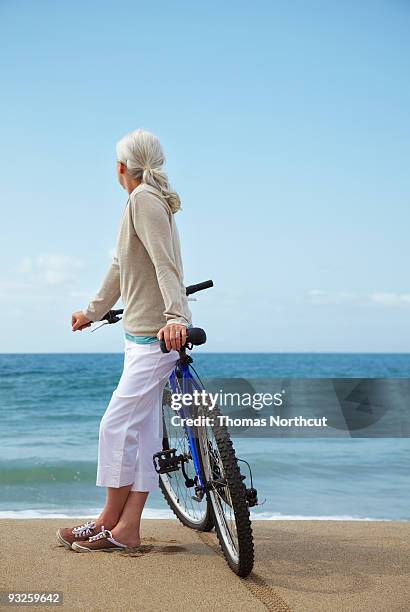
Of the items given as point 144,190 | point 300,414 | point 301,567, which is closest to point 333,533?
point 301,567

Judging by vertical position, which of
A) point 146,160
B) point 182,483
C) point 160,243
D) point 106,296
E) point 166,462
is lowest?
point 182,483

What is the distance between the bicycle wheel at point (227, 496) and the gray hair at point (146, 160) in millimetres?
868

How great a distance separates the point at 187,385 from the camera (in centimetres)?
307

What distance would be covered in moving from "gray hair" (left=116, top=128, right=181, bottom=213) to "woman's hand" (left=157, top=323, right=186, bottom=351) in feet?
1.74

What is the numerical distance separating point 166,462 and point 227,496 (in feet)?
1.20

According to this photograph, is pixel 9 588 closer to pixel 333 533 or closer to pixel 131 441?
pixel 131 441

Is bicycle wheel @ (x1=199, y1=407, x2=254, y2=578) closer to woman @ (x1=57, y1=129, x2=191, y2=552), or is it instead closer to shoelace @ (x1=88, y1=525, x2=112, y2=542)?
woman @ (x1=57, y1=129, x2=191, y2=552)

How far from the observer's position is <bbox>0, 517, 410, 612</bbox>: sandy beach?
262cm

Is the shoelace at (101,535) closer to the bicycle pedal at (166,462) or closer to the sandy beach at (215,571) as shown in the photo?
the sandy beach at (215,571)

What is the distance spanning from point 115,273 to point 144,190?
0.52m

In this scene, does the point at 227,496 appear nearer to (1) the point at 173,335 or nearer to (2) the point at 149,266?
(1) the point at 173,335

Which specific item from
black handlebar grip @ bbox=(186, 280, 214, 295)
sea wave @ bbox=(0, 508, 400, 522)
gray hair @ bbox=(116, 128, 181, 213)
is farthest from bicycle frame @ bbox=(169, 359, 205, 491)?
sea wave @ bbox=(0, 508, 400, 522)

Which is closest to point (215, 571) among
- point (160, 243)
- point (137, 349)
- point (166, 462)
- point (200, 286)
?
point (166, 462)

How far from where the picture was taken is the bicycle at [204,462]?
272cm
